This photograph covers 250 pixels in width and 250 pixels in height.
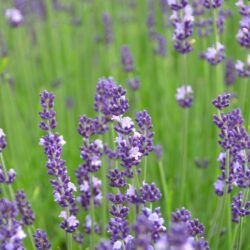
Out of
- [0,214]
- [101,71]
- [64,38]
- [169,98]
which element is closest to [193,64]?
[169,98]

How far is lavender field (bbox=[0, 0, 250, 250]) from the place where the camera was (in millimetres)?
1980

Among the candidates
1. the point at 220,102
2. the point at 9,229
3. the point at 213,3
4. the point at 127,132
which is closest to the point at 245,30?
the point at 213,3

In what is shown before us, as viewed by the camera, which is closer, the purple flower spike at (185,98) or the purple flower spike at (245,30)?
the purple flower spike at (245,30)

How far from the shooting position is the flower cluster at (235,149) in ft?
6.55

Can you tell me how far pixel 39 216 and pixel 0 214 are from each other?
170cm

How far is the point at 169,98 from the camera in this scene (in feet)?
14.3

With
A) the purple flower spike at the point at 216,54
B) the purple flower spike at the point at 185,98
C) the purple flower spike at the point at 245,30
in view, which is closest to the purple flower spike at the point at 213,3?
the purple flower spike at the point at 245,30

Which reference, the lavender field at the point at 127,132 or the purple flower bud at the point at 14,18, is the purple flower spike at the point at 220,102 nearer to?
the lavender field at the point at 127,132

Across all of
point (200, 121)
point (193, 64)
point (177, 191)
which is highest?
point (193, 64)

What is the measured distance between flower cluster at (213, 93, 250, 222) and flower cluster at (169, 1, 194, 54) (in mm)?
673

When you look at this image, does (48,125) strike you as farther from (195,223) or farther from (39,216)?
(39,216)

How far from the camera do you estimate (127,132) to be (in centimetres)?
197

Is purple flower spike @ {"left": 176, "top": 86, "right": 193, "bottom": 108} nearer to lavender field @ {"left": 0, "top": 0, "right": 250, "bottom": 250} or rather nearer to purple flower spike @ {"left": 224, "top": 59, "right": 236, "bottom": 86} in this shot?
lavender field @ {"left": 0, "top": 0, "right": 250, "bottom": 250}

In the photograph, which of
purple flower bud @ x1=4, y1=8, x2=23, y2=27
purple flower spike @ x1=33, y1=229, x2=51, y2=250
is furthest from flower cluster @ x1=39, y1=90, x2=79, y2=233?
purple flower bud @ x1=4, y1=8, x2=23, y2=27
